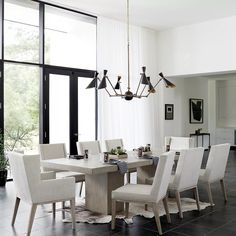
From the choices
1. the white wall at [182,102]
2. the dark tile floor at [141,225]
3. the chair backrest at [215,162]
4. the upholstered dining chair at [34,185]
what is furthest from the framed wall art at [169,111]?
the upholstered dining chair at [34,185]

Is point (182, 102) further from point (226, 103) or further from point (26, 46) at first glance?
point (26, 46)

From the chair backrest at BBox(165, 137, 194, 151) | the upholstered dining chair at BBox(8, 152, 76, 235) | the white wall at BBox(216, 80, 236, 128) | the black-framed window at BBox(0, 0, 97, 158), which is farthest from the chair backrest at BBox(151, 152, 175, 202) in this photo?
the white wall at BBox(216, 80, 236, 128)

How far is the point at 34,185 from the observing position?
3.66m

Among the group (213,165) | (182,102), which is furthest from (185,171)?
(182,102)

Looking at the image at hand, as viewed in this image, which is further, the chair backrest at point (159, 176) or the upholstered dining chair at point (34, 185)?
the chair backrest at point (159, 176)

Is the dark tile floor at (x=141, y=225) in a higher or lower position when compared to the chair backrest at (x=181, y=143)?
lower

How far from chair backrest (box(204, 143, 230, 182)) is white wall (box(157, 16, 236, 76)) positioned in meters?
3.71

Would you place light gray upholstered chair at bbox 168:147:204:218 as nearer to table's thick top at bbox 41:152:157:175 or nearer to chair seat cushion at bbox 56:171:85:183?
table's thick top at bbox 41:152:157:175

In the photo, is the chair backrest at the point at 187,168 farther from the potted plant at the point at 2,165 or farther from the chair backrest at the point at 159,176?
the potted plant at the point at 2,165

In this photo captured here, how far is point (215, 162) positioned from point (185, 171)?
0.77 meters

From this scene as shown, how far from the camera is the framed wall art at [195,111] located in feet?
35.6

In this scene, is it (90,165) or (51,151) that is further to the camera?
(51,151)

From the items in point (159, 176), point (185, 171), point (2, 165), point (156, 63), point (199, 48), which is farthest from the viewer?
point (156, 63)

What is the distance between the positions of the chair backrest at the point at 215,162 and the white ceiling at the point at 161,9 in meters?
3.50
